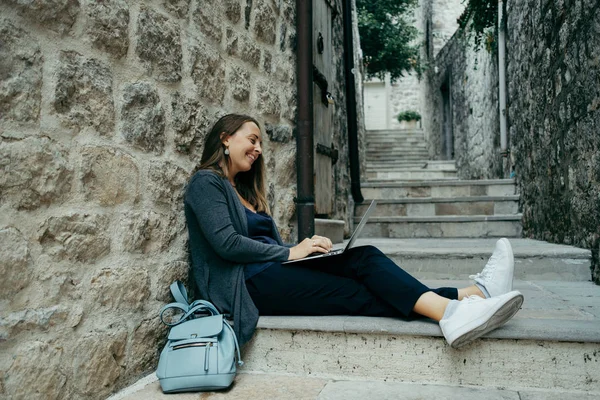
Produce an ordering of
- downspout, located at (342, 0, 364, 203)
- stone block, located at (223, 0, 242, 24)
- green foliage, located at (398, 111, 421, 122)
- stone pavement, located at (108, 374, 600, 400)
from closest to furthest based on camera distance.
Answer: stone pavement, located at (108, 374, 600, 400) → stone block, located at (223, 0, 242, 24) → downspout, located at (342, 0, 364, 203) → green foliage, located at (398, 111, 421, 122)

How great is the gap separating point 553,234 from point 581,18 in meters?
1.52

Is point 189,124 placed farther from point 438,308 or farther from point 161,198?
point 438,308

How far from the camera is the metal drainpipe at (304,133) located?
297cm

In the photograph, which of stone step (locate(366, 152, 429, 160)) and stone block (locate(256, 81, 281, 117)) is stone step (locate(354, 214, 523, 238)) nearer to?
stone block (locate(256, 81, 281, 117))

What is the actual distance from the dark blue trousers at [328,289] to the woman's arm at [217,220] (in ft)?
0.39

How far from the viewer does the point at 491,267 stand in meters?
2.00

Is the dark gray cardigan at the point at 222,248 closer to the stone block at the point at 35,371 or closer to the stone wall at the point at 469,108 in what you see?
the stone block at the point at 35,371

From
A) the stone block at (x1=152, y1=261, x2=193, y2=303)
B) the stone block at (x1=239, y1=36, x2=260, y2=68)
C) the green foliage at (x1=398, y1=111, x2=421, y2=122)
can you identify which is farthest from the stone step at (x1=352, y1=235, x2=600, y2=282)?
the green foliage at (x1=398, y1=111, x2=421, y2=122)

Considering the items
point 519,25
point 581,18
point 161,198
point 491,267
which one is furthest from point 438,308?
point 519,25

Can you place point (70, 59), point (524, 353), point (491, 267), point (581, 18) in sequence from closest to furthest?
point (70, 59) → point (524, 353) → point (491, 267) → point (581, 18)

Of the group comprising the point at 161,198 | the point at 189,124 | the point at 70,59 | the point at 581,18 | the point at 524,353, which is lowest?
the point at 524,353

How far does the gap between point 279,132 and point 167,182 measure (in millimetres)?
1063

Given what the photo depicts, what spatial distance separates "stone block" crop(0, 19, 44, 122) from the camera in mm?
1232

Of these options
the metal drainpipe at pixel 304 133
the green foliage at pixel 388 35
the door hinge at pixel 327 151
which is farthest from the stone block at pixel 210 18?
the green foliage at pixel 388 35
